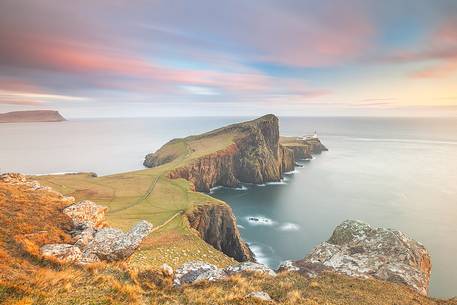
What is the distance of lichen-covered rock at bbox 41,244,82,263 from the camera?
731 inches

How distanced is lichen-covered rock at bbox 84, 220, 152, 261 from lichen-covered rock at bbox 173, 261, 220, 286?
14.3 feet

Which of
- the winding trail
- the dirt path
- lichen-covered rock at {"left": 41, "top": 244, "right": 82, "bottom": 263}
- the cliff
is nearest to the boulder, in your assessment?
lichen-covered rock at {"left": 41, "top": 244, "right": 82, "bottom": 263}

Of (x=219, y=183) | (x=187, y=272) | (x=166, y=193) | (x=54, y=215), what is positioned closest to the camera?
(x=187, y=272)

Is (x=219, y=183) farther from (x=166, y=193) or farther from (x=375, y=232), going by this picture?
(x=375, y=232)

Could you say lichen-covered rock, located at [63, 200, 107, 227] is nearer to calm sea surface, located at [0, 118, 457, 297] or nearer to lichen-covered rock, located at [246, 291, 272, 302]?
lichen-covered rock, located at [246, 291, 272, 302]

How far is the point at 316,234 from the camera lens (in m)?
77.8

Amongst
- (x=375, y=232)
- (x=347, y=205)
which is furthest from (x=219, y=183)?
(x=375, y=232)

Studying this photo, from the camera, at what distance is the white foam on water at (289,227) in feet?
267

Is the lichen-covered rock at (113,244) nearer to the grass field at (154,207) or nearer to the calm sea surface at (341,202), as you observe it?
the grass field at (154,207)

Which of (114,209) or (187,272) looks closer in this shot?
(187,272)

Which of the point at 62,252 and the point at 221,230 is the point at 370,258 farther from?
the point at 221,230

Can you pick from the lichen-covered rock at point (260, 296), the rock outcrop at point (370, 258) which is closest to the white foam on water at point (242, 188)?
Result: the rock outcrop at point (370, 258)

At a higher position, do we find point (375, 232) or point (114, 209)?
point (375, 232)

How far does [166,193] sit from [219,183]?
59127 mm
